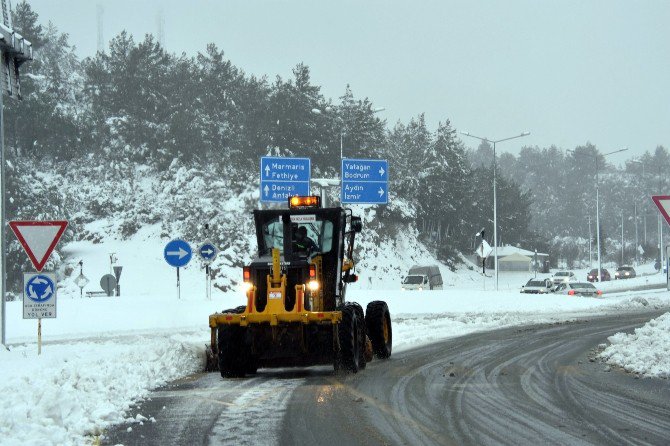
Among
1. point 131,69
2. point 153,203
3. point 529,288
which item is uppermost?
point 131,69

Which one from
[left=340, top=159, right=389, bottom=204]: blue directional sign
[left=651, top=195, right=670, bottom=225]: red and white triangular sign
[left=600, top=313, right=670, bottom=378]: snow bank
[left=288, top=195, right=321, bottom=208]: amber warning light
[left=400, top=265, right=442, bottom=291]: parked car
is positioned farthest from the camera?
[left=400, top=265, right=442, bottom=291]: parked car

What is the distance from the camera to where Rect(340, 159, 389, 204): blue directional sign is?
118 ft

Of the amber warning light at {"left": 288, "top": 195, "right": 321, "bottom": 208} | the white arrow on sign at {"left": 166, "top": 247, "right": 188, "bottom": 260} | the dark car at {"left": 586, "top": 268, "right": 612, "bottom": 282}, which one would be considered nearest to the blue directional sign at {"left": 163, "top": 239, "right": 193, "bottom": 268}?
the white arrow on sign at {"left": 166, "top": 247, "right": 188, "bottom": 260}

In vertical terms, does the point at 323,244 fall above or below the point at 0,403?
above

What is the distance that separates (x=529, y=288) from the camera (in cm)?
5491

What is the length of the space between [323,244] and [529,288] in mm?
40960

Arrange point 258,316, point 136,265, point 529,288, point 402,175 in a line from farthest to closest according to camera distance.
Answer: point 402,175
point 136,265
point 529,288
point 258,316

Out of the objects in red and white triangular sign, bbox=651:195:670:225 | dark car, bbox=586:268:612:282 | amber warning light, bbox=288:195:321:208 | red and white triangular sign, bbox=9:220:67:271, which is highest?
amber warning light, bbox=288:195:321:208

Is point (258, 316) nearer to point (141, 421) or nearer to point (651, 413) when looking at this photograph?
point (141, 421)

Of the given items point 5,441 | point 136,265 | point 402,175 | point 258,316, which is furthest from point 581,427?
point 402,175

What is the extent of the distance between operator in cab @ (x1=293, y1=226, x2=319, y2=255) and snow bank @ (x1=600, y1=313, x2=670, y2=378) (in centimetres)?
538

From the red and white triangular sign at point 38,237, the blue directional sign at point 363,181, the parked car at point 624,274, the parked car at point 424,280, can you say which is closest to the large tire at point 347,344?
the red and white triangular sign at point 38,237

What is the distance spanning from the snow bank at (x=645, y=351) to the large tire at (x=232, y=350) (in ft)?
19.8

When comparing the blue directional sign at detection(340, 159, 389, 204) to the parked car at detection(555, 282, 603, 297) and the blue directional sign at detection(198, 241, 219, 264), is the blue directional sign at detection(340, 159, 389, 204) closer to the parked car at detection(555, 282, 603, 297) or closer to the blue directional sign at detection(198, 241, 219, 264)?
the blue directional sign at detection(198, 241, 219, 264)
